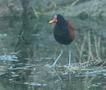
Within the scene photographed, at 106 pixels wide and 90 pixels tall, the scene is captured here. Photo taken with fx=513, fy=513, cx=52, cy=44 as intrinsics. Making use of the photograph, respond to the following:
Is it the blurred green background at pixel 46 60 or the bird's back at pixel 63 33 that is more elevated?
the bird's back at pixel 63 33

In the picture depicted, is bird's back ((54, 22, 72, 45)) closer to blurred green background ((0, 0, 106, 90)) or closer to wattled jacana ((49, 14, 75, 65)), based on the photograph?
wattled jacana ((49, 14, 75, 65))

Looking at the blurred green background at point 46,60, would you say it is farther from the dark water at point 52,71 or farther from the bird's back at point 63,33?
the bird's back at point 63,33

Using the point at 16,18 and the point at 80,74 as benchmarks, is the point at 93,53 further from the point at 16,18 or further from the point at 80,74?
the point at 16,18

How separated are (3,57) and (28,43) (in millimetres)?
3683

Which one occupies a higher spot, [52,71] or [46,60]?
[46,60]

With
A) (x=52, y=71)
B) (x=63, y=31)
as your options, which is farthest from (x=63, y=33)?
(x=52, y=71)

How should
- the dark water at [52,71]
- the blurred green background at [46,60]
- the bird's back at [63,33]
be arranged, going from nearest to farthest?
the dark water at [52,71] < the blurred green background at [46,60] < the bird's back at [63,33]

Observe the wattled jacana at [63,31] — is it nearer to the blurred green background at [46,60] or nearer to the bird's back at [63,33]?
the bird's back at [63,33]

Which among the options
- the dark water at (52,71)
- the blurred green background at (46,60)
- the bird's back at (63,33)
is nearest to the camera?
the dark water at (52,71)

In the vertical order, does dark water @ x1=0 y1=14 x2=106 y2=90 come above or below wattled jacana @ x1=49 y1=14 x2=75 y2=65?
below

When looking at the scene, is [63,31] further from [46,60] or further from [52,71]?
[52,71]

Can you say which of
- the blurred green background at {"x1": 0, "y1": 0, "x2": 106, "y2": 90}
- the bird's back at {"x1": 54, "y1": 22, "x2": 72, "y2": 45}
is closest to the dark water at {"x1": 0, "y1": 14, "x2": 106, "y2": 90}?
the blurred green background at {"x1": 0, "y1": 0, "x2": 106, "y2": 90}

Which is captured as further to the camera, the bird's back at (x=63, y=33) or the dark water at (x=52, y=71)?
the bird's back at (x=63, y=33)

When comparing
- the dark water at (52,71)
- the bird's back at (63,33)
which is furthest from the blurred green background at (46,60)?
the bird's back at (63,33)
